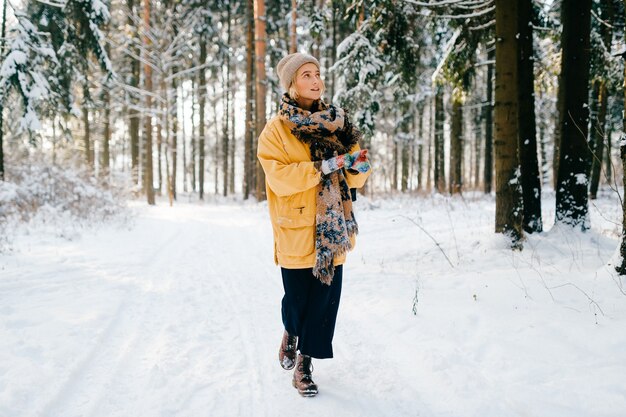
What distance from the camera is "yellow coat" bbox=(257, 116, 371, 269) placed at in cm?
244

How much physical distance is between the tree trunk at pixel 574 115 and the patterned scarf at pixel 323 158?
16.3ft

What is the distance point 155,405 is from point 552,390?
2460 mm

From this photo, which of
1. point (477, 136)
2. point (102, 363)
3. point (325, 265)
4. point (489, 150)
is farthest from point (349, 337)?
point (477, 136)

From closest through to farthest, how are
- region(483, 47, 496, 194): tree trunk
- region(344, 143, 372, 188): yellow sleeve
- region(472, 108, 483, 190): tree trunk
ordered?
region(344, 143, 372, 188): yellow sleeve
region(483, 47, 496, 194): tree trunk
region(472, 108, 483, 190): tree trunk

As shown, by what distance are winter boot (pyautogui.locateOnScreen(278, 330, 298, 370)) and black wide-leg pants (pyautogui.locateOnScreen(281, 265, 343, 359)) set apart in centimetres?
16

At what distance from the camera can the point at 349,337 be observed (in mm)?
3455

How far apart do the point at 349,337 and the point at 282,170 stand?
183 cm

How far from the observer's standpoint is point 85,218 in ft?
32.1

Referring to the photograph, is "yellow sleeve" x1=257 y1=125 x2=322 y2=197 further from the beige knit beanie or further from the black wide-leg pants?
the black wide-leg pants

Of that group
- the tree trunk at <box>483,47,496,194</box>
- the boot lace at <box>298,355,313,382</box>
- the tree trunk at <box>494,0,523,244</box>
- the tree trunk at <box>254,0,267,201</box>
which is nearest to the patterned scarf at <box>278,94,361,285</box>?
Result: the boot lace at <box>298,355,313,382</box>

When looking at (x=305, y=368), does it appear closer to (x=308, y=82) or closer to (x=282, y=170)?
(x=282, y=170)

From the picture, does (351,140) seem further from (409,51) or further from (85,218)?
(85,218)

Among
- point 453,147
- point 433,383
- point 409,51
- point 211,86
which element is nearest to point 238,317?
point 433,383

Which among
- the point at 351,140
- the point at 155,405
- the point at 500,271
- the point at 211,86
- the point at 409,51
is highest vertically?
the point at 211,86
